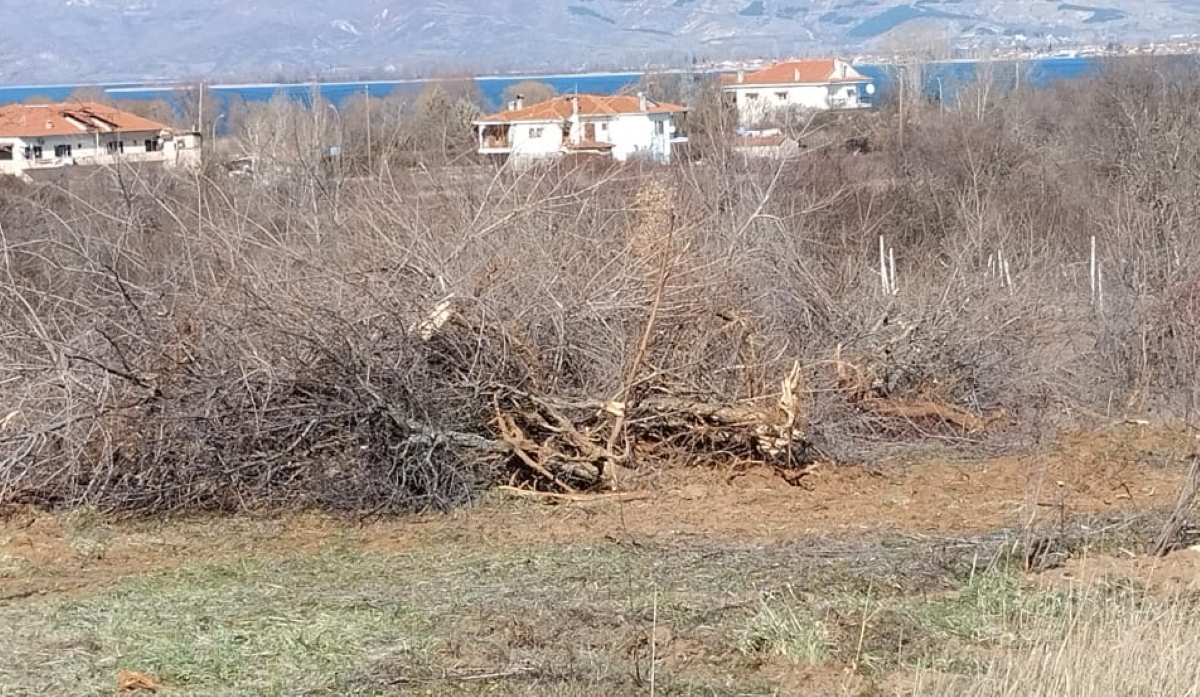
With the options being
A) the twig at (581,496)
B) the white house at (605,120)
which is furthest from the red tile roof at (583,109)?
the twig at (581,496)

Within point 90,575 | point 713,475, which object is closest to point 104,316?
point 90,575

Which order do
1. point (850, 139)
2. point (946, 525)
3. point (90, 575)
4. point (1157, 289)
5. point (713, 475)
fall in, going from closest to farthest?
1. point (90, 575)
2. point (946, 525)
3. point (713, 475)
4. point (1157, 289)
5. point (850, 139)

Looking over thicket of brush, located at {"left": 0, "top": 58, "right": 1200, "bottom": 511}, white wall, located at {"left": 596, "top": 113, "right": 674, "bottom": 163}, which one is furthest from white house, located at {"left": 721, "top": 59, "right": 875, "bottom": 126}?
thicket of brush, located at {"left": 0, "top": 58, "right": 1200, "bottom": 511}

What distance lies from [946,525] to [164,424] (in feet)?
16.5

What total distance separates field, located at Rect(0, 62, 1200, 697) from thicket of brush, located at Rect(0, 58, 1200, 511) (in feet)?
0.11

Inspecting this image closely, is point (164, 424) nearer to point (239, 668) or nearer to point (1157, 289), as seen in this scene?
point (239, 668)

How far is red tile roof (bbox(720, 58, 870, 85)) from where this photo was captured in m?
89.2

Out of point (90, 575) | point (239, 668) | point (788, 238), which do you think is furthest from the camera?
point (788, 238)

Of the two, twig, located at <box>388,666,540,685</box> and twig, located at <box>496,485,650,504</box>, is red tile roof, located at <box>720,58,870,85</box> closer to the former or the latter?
twig, located at <box>496,485,650,504</box>

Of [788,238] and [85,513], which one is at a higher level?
[788,238]

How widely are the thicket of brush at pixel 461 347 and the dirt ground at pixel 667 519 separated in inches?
9.5

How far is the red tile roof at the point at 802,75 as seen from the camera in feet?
293

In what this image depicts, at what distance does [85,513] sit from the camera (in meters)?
9.02

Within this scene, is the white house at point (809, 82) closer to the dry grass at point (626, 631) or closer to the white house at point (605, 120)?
the white house at point (605, 120)
